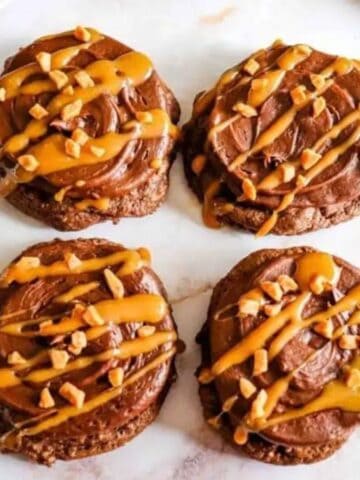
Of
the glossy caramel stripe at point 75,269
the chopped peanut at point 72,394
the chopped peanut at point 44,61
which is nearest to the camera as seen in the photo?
the chopped peanut at point 72,394

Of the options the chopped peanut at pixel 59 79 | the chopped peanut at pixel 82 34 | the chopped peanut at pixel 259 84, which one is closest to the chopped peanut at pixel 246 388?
the chopped peanut at pixel 259 84

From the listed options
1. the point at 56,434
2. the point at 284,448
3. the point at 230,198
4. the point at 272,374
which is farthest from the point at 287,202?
the point at 56,434

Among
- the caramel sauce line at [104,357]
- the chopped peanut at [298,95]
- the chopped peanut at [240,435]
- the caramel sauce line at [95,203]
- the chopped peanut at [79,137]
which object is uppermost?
the chopped peanut at [298,95]

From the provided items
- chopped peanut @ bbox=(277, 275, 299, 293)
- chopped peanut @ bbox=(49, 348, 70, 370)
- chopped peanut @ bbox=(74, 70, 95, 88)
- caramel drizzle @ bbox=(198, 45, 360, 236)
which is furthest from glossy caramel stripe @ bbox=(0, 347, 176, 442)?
chopped peanut @ bbox=(74, 70, 95, 88)

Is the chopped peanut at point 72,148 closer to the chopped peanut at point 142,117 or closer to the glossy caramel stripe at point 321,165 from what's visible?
the chopped peanut at point 142,117

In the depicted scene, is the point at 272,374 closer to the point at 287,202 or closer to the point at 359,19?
the point at 287,202

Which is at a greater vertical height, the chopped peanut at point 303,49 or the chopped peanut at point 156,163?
the chopped peanut at point 303,49

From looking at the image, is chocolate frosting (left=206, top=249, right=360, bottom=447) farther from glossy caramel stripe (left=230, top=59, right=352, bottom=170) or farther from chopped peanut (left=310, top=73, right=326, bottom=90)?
chopped peanut (left=310, top=73, right=326, bottom=90)

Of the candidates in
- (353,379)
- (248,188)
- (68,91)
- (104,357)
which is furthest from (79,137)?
(353,379)
